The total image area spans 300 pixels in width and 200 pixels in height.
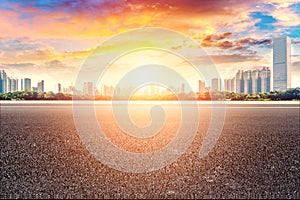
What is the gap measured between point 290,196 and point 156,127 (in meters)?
5.42

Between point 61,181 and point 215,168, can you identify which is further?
point 215,168

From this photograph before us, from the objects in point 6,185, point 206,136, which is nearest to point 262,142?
point 206,136

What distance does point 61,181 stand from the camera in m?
3.62

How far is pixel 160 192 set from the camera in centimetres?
328

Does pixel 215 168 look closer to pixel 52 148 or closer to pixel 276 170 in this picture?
pixel 276 170

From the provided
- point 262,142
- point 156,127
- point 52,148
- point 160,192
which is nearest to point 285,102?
point 156,127

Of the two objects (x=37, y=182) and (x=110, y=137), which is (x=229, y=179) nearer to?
(x=37, y=182)

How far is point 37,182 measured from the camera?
3592mm

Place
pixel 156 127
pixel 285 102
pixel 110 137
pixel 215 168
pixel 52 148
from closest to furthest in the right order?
pixel 215 168 → pixel 52 148 → pixel 110 137 → pixel 156 127 → pixel 285 102

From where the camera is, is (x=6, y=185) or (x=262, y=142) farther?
(x=262, y=142)

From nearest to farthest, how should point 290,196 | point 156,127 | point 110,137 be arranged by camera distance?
point 290,196 → point 110,137 → point 156,127

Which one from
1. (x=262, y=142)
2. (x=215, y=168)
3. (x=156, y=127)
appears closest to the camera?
(x=215, y=168)

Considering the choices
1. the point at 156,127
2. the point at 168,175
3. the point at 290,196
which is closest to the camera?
the point at 290,196

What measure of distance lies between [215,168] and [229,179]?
481 millimetres
